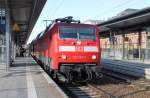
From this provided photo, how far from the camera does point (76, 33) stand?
15.9m

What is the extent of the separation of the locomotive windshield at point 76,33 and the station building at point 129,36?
8831mm

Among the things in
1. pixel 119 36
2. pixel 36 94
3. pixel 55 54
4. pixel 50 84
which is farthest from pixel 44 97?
pixel 119 36

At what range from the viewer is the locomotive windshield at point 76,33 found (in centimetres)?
1567

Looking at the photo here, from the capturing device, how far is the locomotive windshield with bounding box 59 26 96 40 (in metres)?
15.7

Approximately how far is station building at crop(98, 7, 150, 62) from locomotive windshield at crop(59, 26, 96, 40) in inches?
348

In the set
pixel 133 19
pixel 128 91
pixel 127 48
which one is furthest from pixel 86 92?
pixel 127 48

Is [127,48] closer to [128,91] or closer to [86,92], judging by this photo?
[128,91]

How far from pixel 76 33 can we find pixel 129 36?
81.3ft

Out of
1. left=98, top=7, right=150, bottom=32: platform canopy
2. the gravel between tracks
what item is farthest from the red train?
left=98, top=7, right=150, bottom=32: platform canopy

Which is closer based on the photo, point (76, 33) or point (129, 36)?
point (76, 33)

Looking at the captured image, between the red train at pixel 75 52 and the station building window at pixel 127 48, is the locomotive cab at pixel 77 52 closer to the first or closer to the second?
the red train at pixel 75 52

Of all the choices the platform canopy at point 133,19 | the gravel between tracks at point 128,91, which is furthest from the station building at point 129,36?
the gravel between tracks at point 128,91

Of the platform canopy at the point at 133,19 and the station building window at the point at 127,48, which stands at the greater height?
the platform canopy at the point at 133,19

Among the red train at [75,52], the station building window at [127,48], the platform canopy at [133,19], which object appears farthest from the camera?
the station building window at [127,48]
